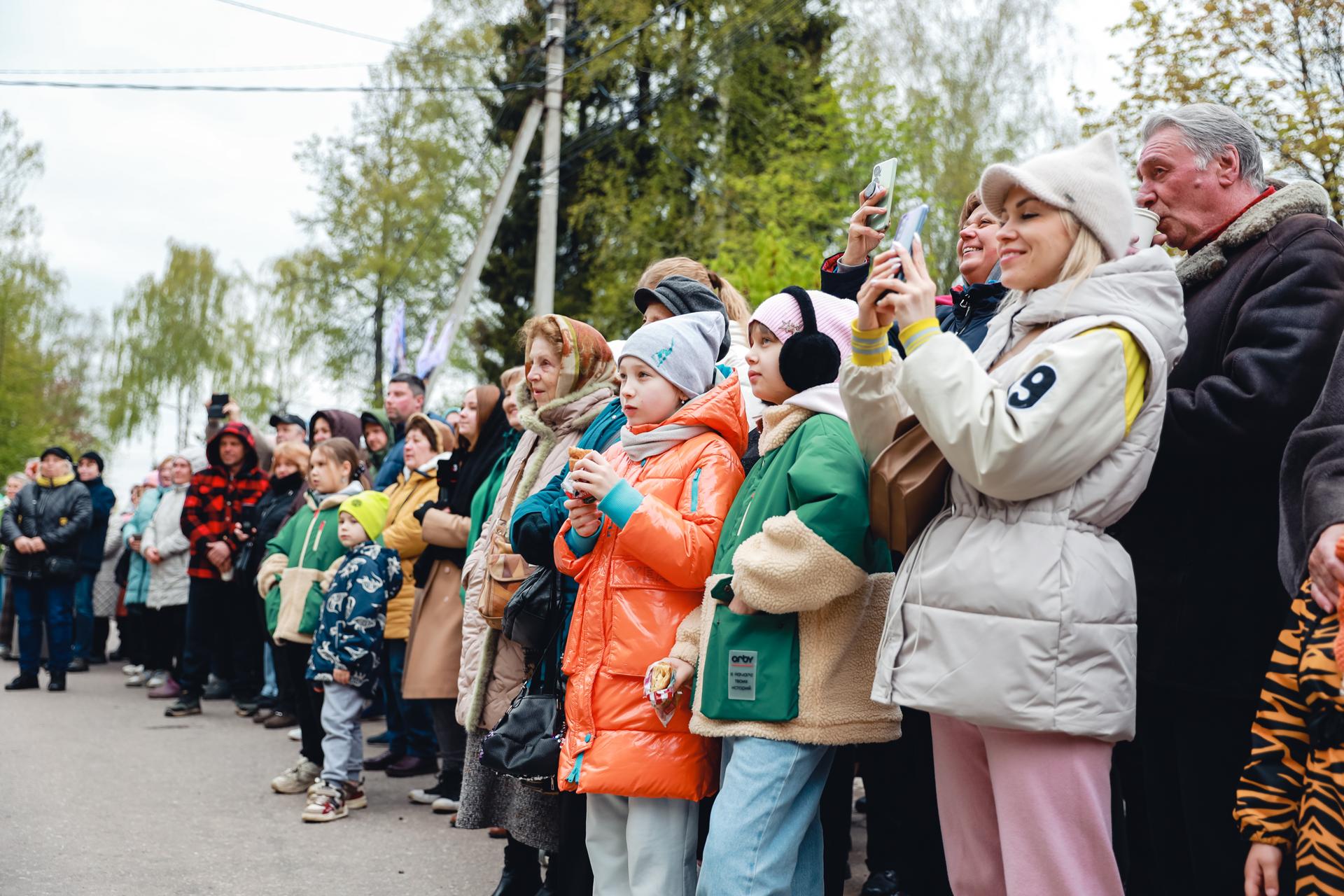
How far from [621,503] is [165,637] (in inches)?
370

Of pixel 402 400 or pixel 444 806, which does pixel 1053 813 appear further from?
pixel 402 400

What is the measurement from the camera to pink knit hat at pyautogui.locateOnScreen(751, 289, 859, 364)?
336 centimetres

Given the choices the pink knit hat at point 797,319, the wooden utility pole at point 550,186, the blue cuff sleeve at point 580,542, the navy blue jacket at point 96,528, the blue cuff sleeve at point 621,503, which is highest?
the wooden utility pole at point 550,186

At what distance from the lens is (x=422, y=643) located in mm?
5844

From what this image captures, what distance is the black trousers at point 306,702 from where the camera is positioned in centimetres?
636

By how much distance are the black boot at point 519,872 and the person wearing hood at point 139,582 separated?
7.90 meters

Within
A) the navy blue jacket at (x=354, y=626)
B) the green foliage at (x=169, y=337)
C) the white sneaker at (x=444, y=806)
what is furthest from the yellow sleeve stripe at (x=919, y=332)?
the green foliage at (x=169, y=337)

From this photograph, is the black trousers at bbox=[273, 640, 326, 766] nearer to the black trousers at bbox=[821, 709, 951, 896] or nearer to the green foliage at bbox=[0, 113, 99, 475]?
the black trousers at bbox=[821, 709, 951, 896]

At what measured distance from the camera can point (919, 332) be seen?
2486mm

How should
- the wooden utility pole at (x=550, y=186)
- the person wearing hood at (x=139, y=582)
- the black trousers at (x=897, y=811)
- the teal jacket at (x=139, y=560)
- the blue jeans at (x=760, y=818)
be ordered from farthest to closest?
the wooden utility pole at (x=550, y=186), the teal jacket at (x=139, y=560), the person wearing hood at (x=139, y=582), the black trousers at (x=897, y=811), the blue jeans at (x=760, y=818)

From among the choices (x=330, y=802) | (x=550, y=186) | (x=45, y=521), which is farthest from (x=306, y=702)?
(x=550, y=186)

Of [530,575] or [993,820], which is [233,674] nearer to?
[530,575]

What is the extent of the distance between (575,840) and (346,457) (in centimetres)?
371

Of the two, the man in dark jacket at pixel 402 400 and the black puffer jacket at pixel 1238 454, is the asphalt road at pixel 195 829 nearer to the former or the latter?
the man in dark jacket at pixel 402 400
